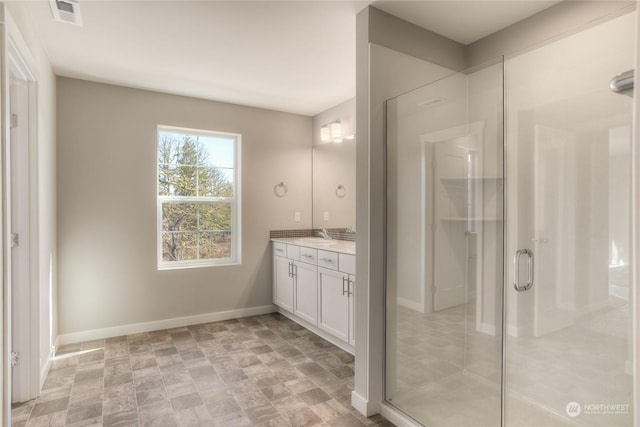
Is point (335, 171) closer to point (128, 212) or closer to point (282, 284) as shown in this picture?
point (282, 284)

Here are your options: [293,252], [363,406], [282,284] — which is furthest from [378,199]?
[282,284]

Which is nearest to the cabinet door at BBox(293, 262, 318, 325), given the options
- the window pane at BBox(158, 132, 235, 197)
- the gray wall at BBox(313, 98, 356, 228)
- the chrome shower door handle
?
the gray wall at BBox(313, 98, 356, 228)

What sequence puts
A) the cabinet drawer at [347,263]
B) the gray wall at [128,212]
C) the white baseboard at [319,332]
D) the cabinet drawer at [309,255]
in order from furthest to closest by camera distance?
1. the cabinet drawer at [309,255]
2. the gray wall at [128,212]
3. the white baseboard at [319,332]
4. the cabinet drawer at [347,263]

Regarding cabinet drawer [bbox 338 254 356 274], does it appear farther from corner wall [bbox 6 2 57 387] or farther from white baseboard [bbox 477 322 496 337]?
corner wall [bbox 6 2 57 387]

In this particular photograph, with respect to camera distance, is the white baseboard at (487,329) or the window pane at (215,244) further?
the window pane at (215,244)

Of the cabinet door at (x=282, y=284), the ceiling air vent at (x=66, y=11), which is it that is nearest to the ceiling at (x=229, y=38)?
the ceiling air vent at (x=66, y=11)

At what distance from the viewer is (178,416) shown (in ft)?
7.05

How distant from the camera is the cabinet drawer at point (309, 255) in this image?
342 cm

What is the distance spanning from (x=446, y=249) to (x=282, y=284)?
7.77 ft

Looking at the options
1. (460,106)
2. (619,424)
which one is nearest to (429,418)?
(619,424)

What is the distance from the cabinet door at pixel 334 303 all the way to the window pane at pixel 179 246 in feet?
5.13

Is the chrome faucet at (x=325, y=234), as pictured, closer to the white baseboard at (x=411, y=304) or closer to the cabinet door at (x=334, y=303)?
the cabinet door at (x=334, y=303)

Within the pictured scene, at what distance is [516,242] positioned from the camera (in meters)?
2.17

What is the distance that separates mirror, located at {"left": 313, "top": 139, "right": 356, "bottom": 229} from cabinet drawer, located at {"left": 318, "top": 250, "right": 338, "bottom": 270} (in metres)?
0.73
